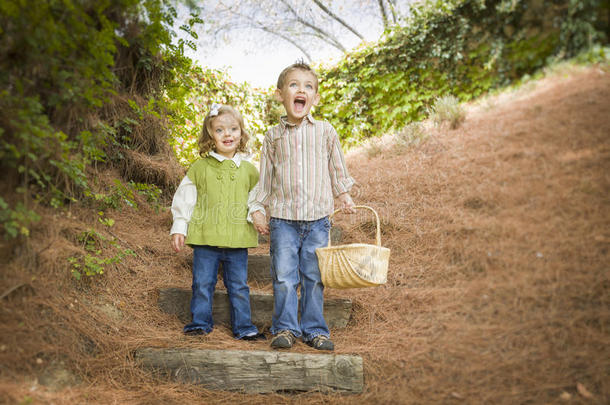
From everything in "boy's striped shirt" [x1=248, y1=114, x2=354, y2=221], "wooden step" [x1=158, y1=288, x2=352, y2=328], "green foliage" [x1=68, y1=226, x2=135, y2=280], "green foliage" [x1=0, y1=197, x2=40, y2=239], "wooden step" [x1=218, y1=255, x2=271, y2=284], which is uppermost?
"boy's striped shirt" [x1=248, y1=114, x2=354, y2=221]

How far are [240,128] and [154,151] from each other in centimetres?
162

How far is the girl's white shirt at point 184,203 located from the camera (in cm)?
247

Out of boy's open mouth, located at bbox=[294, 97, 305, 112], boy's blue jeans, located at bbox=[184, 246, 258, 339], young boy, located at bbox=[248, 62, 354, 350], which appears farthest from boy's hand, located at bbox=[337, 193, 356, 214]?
boy's blue jeans, located at bbox=[184, 246, 258, 339]

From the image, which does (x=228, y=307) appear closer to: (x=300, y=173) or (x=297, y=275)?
(x=297, y=275)

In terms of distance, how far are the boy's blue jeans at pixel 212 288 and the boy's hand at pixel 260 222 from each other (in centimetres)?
23

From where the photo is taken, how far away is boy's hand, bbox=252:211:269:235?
2.41 meters

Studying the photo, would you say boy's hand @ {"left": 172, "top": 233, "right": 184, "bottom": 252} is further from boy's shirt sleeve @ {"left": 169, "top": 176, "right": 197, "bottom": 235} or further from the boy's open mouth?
the boy's open mouth

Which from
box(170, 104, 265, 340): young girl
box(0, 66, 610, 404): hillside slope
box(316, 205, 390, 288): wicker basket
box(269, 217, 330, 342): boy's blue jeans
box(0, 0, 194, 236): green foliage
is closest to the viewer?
box(0, 0, 194, 236): green foliage

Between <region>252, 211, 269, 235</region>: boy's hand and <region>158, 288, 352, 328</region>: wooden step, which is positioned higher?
<region>252, 211, 269, 235</region>: boy's hand

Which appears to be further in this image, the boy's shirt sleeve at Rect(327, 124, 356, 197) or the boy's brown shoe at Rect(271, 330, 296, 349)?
the boy's shirt sleeve at Rect(327, 124, 356, 197)

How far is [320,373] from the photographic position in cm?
205

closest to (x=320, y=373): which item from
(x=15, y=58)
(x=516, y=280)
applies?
(x=516, y=280)

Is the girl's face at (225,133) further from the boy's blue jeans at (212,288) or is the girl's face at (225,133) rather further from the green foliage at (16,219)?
the green foliage at (16,219)

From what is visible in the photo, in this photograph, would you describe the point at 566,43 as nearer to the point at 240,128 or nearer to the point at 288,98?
the point at 288,98
